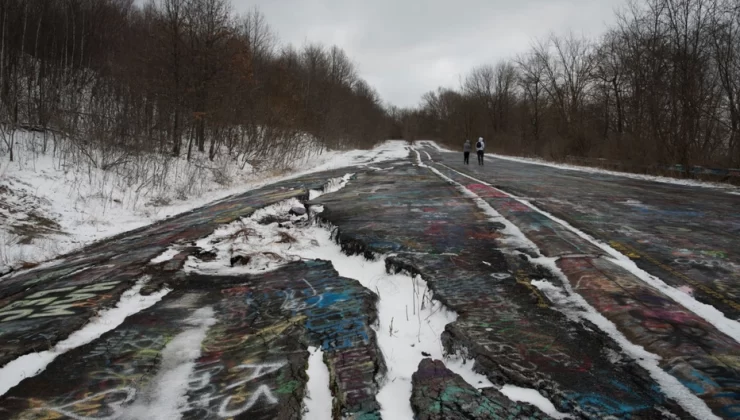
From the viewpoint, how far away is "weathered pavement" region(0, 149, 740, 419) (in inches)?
97.1

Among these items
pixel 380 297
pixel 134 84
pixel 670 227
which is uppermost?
pixel 134 84

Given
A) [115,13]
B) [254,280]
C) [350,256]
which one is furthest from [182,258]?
[115,13]

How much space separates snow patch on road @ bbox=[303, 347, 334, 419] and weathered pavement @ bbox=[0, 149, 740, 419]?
6cm

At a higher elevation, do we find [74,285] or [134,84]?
[134,84]

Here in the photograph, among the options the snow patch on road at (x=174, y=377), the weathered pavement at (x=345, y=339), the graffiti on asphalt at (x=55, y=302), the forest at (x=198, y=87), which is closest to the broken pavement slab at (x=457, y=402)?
the weathered pavement at (x=345, y=339)

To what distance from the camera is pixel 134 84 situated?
15805 millimetres

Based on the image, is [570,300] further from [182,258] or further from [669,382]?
[182,258]

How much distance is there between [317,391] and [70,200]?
9412mm

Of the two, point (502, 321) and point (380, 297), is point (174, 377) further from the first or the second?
point (502, 321)

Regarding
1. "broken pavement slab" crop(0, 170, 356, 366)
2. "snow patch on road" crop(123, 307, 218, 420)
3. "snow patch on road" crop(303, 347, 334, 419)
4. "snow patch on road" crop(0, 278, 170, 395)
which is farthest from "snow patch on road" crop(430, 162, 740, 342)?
"broken pavement slab" crop(0, 170, 356, 366)

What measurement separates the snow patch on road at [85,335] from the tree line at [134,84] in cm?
907

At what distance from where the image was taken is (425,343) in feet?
10.8

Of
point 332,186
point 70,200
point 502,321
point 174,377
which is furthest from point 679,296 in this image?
point 70,200

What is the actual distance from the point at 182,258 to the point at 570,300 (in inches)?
188
